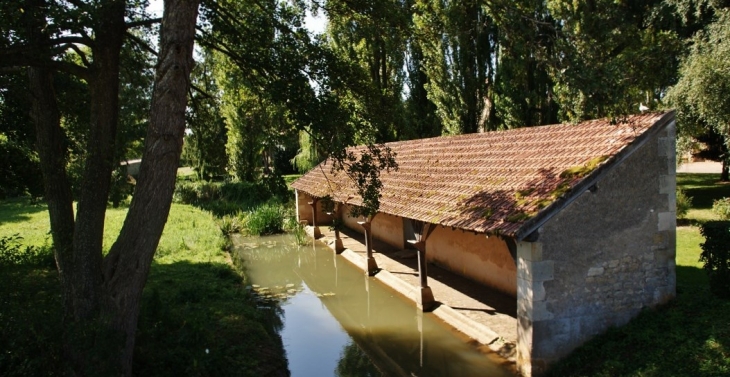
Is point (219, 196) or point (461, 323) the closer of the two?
point (461, 323)

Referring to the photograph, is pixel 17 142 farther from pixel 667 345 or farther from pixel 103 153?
pixel 667 345

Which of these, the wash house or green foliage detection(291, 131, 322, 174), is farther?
green foliage detection(291, 131, 322, 174)

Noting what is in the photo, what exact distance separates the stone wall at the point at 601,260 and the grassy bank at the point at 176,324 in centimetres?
390

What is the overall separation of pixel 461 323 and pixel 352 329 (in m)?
2.19

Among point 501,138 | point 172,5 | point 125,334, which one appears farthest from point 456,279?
point 172,5

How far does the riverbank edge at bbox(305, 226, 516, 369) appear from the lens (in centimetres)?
793

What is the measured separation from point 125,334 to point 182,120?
2.36 metres

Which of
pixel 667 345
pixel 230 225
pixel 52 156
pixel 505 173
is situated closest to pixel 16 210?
pixel 230 225

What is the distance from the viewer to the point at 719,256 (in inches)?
299

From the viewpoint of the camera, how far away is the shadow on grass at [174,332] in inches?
209

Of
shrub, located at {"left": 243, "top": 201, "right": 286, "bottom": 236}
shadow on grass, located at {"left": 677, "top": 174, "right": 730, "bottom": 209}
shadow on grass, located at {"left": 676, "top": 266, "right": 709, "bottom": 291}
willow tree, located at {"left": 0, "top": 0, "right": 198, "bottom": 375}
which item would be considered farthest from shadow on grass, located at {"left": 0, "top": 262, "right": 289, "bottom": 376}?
shadow on grass, located at {"left": 677, "top": 174, "right": 730, "bottom": 209}

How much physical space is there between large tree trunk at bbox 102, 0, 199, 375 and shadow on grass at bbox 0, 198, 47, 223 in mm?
19818

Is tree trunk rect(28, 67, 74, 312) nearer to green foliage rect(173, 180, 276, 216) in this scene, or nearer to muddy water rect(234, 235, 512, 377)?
muddy water rect(234, 235, 512, 377)

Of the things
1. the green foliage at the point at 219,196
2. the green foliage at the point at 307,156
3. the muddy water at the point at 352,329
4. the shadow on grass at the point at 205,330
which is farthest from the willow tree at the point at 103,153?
the green foliage at the point at 307,156
